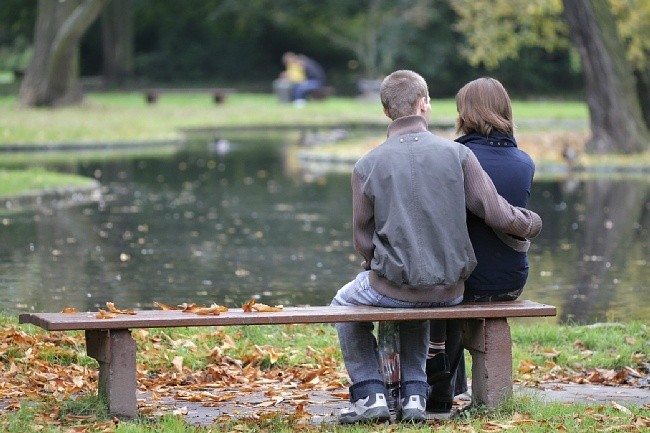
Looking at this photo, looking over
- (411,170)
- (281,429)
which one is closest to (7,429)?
(281,429)

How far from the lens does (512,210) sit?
6.07m

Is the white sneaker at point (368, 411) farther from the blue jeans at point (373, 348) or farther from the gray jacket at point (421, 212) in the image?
the gray jacket at point (421, 212)

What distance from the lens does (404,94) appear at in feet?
20.0

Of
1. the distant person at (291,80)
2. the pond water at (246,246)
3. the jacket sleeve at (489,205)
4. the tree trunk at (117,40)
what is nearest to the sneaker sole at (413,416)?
the jacket sleeve at (489,205)

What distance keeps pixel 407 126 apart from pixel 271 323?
111 centimetres

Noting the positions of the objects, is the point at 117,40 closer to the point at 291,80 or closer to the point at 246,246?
the point at 291,80

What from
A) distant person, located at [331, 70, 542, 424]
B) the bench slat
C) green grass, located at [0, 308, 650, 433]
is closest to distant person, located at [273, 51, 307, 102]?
green grass, located at [0, 308, 650, 433]

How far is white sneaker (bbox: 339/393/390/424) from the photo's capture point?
592cm

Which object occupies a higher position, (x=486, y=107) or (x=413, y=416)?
(x=486, y=107)

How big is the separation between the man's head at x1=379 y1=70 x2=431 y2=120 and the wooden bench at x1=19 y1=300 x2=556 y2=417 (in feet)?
3.04

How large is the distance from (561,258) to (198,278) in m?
3.82

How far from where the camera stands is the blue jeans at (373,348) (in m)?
6.04

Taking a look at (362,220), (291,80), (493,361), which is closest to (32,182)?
(362,220)

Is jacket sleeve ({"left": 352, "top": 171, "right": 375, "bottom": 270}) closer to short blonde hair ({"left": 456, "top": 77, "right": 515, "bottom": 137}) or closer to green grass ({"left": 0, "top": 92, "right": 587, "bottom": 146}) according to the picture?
short blonde hair ({"left": 456, "top": 77, "right": 515, "bottom": 137})
